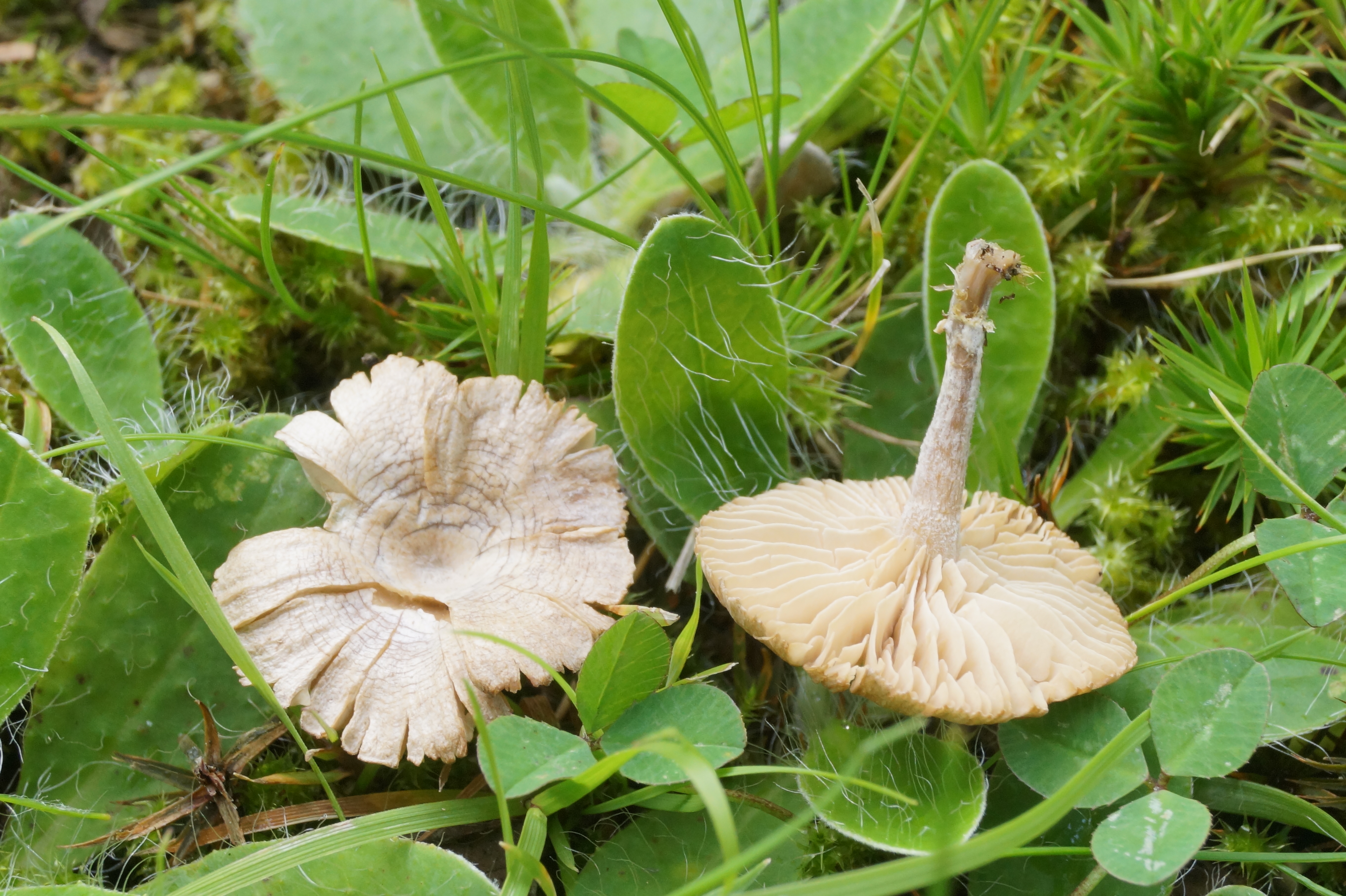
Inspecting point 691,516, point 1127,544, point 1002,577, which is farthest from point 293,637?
point 1127,544

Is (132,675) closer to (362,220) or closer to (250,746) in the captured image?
(250,746)

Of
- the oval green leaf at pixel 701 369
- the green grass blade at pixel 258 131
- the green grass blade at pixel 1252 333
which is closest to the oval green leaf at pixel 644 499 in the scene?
the oval green leaf at pixel 701 369

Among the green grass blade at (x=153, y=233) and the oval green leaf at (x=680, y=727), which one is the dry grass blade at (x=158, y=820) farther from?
the green grass blade at (x=153, y=233)

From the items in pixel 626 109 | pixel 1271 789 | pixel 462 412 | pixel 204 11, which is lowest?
pixel 1271 789

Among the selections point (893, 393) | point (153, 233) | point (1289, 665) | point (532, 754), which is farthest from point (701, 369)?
point (153, 233)

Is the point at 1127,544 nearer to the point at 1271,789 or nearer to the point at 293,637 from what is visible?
the point at 1271,789

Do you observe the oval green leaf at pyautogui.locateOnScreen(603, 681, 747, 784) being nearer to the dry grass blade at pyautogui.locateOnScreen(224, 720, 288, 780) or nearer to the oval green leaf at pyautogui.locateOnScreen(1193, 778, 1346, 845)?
the dry grass blade at pyautogui.locateOnScreen(224, 720, 288, 780)
